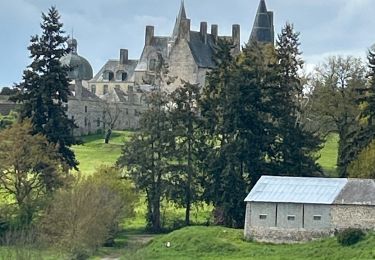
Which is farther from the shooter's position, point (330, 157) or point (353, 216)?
point (330, 157)

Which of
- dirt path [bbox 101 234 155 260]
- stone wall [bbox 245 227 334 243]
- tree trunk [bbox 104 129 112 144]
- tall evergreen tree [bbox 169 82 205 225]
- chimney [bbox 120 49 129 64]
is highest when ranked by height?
chimney [bbox 120 49 129 64]

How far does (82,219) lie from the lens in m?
55.6

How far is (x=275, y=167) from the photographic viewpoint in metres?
68.1

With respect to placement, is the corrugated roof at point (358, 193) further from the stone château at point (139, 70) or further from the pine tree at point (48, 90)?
the stone château at point (139, 70)

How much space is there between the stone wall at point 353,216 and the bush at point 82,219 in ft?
35.8

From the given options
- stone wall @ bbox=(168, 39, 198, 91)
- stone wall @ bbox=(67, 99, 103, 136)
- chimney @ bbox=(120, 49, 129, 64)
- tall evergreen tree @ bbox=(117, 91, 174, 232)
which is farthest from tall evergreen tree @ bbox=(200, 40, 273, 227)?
chimney @ bbox=(120, 49, 129, 64)

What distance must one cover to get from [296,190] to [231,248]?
19.2 ft

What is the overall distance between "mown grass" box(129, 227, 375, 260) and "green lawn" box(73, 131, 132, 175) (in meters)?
26.6

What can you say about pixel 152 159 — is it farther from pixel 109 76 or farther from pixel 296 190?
pixel 109 76

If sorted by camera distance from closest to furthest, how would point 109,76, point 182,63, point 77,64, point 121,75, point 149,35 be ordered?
point 182,63 < point 77,64 < point 149,35 < point 121,75 < point 109,76

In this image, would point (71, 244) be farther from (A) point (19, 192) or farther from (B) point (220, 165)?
(B) point (220, 165)

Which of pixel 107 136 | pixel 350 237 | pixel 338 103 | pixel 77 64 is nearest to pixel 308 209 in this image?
pixel 350 237

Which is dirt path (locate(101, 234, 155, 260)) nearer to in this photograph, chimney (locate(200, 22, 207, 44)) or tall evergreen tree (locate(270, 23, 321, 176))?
tall evergreen tree (locate(270, 23, 321, 176))

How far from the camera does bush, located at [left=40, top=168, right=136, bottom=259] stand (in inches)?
2160
